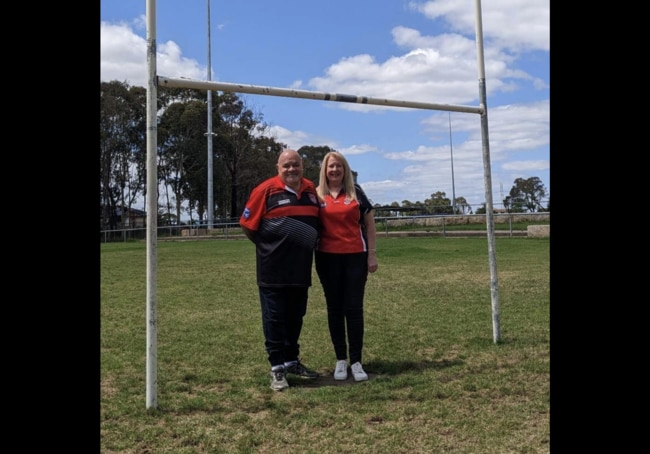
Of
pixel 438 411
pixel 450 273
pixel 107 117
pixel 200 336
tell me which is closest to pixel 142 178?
pixel 107 117

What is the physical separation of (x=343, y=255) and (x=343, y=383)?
0.99 meters

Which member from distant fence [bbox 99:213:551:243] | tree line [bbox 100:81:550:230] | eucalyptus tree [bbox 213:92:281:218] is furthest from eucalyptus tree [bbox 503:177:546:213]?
eucalyptus tree [bbox 213:92:281:218]

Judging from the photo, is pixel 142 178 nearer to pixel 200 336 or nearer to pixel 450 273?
pixel 450 273

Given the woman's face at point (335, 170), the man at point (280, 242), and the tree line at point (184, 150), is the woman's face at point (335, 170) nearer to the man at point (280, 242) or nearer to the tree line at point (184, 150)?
the man at point (280, 242)

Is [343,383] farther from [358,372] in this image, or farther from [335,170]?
[335,170]

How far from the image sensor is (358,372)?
428 centimetres

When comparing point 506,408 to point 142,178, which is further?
point 142,178

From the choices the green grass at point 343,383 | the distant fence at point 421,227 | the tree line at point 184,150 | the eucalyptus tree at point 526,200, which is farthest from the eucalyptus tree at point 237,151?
the green grass at point 343,383

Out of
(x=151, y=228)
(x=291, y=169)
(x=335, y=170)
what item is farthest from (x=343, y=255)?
(x=151, y=228)

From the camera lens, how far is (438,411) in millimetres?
3430

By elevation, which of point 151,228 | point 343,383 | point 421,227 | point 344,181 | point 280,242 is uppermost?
point 344,181

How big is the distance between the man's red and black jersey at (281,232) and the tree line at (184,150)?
3758 centimetres

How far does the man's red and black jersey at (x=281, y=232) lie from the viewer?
13.5 feet

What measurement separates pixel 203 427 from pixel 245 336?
2.63 metres
